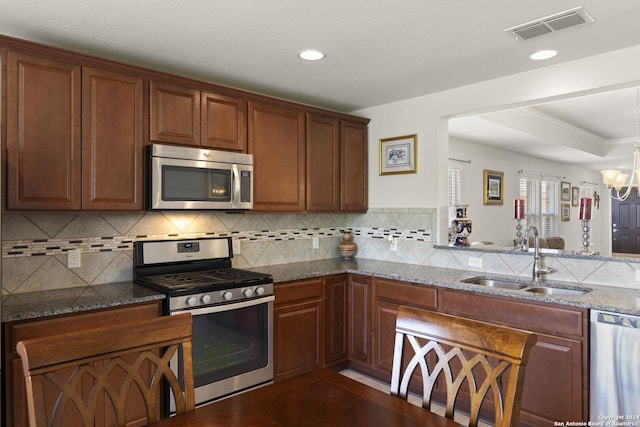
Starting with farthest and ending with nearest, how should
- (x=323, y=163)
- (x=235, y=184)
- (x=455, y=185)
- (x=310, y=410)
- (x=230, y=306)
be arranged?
(x=455, y=185)
(x=323, y=163)
(x=235, y=184)
(x=230, y=306)
(x=310, y=410)

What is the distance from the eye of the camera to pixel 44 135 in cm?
233

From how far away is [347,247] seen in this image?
A: 408 centimetres

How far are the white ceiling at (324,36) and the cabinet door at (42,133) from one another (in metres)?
0.24

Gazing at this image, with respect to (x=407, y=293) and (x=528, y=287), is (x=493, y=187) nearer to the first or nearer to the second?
(x=528, y=287)

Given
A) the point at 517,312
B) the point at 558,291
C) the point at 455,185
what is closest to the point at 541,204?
the point at 455,185

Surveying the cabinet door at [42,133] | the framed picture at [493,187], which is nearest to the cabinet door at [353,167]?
the cabinet door at [42,133]

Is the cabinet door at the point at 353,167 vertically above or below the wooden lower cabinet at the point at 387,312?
above

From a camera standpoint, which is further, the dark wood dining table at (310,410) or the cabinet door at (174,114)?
the cabinet door at (174,114)

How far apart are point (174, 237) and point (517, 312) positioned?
2.36m

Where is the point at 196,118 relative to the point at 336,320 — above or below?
above

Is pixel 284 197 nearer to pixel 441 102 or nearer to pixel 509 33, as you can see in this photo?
pixel 441 102

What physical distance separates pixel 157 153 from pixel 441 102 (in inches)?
89.4

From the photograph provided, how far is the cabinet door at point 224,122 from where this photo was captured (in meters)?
2.97

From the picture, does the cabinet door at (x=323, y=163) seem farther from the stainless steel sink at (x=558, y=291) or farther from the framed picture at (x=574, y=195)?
the framed picture at (x=574, y=195)
